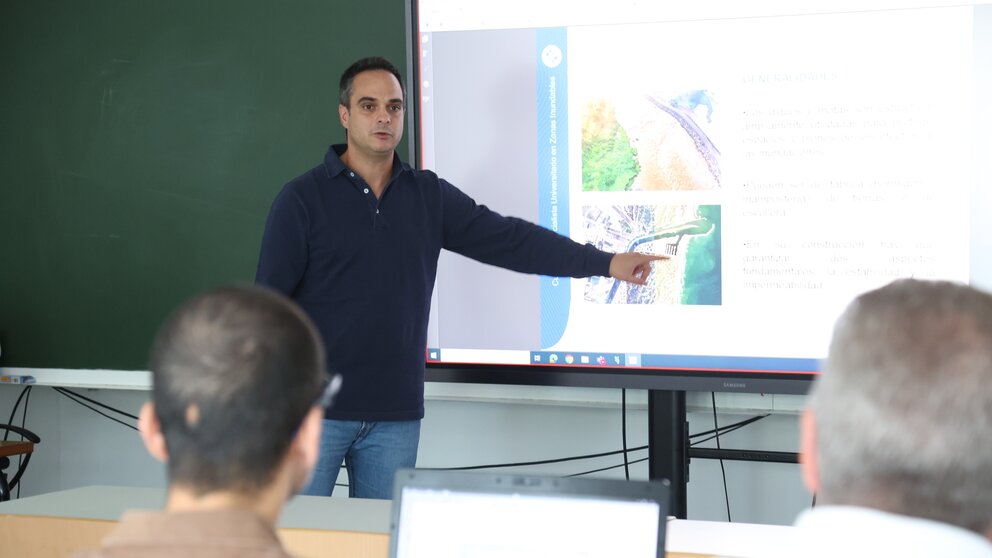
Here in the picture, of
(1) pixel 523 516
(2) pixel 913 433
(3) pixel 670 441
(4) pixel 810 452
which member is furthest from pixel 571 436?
(2) pixel 913 433

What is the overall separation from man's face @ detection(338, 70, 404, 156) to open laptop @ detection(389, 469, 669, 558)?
167 centimetres

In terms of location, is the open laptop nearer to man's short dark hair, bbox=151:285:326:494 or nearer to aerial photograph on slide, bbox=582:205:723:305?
man's short dark hair, bbox=151:285:326:494

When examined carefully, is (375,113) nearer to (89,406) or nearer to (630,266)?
(630,266)

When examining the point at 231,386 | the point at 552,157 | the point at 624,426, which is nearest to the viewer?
the point at 231,386

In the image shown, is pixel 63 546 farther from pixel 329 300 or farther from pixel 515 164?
pixel 515 164

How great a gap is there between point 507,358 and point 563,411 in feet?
1.51

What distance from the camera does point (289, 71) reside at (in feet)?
12.1

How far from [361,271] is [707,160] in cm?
107

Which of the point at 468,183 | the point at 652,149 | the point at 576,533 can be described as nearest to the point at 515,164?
the point at 468,183

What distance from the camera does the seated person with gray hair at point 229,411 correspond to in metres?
0.89

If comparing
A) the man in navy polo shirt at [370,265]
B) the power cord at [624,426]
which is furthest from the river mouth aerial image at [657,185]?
the power cord at [624,426]

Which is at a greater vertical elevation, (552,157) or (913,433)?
(552,157)

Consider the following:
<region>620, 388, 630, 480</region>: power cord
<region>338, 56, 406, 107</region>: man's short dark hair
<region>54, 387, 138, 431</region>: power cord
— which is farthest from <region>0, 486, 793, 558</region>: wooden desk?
<region>54, 387, 138, 431</region>: power cord

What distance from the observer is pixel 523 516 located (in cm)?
127
